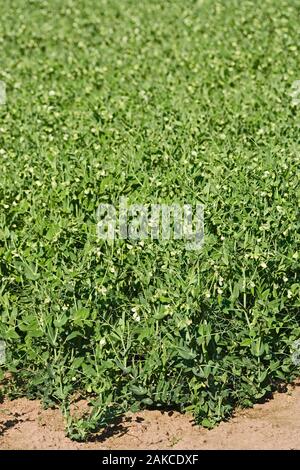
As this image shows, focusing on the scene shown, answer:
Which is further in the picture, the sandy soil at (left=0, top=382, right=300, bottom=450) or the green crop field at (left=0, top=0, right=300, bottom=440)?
the green crop field at (left=0, top=0, right=300, bottom=440)

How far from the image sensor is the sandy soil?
596cm

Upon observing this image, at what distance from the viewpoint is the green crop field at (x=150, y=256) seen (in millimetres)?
6168

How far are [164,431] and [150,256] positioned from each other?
3.47 feet

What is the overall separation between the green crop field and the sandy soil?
0.08 metres

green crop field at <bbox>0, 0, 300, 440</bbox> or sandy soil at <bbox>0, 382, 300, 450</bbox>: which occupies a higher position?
green crop field at <bbox>0, 0, 300, 440</bbox>

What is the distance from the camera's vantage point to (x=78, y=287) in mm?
6297

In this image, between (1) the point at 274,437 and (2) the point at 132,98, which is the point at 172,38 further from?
(1) the point at 274,437

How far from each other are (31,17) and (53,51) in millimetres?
2207

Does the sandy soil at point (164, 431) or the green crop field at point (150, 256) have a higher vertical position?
the green crop field at point (150, 256)

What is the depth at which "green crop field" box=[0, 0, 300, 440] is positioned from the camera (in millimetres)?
6168

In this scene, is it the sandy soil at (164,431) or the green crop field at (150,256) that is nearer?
the sandy soil at (164,431)

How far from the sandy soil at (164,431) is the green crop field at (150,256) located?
84 mm

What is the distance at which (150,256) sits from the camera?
21.3ft
